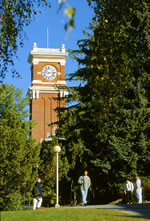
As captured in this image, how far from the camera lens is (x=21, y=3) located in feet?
33.7

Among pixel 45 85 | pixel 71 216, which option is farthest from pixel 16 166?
pixel 45 85

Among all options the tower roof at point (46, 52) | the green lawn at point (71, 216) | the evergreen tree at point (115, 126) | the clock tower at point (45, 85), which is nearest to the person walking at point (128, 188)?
the evergreen tree at point (115, 126)

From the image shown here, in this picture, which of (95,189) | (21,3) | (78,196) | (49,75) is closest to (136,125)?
(95,189)

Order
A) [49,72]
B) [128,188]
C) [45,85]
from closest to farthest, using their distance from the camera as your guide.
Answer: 1. [128,188]
2. [45,85]
3. [49,72]

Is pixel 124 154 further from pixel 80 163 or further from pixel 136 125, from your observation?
pixel 80 163

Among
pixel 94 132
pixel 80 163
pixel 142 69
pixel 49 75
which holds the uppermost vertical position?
pixel 49 75

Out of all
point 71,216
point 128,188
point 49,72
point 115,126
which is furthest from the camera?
point 49,72

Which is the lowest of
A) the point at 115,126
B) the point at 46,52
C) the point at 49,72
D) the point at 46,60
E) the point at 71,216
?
the point at 71,216

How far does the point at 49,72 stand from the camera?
6531 cm

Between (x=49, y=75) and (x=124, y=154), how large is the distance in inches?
1665

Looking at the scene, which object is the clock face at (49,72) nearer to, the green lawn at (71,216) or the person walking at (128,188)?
the person walking at (128,188)

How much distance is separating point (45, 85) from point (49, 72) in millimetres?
2651

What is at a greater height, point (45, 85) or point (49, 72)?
point (49, 72)

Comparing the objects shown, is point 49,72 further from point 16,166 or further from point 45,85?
point 16,166
